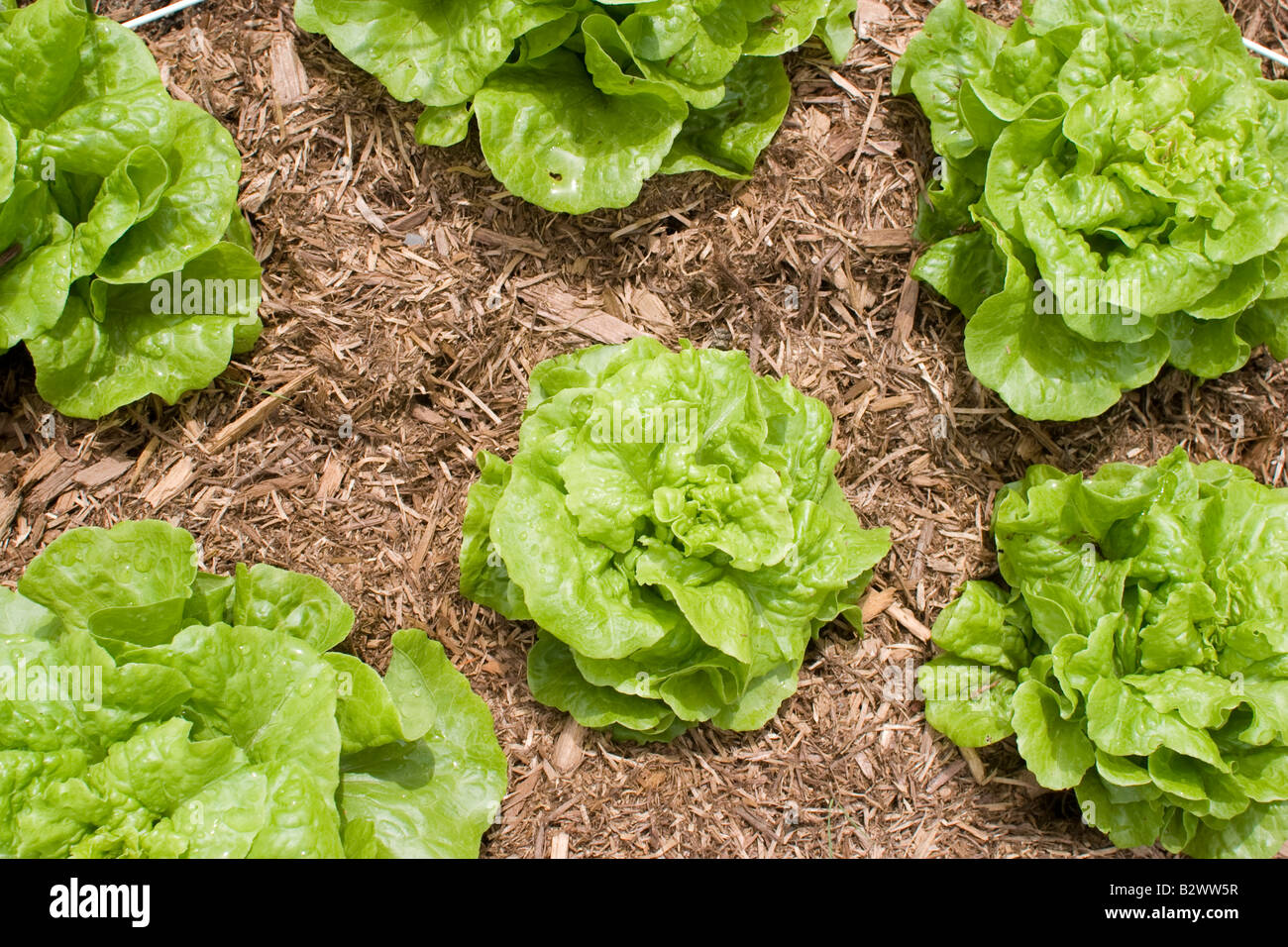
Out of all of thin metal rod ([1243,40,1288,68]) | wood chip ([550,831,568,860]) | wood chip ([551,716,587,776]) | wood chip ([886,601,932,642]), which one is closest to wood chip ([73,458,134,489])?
wood chip ([551,716,587,776])

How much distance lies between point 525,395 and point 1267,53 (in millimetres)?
3219

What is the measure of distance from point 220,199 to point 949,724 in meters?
3.22

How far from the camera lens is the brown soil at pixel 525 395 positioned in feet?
13.0

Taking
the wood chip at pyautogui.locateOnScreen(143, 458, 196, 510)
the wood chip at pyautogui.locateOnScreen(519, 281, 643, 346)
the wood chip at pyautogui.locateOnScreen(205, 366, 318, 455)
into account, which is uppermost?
the wood chip at pyautogui.locateOnScreen(519, 281, 643, 346)

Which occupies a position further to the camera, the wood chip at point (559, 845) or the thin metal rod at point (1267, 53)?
the thin metal rod at point (1267, 53)

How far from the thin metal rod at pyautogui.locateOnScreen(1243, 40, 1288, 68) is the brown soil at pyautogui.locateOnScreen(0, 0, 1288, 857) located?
1034 millimetres

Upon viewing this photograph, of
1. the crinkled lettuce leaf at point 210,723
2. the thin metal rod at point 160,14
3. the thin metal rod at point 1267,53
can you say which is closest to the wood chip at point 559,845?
the crinkled lettuce leaf at point 210,723

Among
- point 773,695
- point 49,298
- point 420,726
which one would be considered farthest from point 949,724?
point 49,298

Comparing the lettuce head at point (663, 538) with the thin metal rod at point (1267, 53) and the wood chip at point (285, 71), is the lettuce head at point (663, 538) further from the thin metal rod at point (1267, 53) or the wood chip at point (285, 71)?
the thin metal rod at point (1267, 53)

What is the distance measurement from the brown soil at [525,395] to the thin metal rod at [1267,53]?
103 cm

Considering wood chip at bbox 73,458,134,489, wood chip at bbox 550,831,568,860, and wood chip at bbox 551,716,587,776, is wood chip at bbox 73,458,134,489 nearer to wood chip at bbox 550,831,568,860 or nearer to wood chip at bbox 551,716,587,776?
wood chip at bbox 551,716,587,776

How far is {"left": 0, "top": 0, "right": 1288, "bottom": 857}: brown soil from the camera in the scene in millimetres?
3961

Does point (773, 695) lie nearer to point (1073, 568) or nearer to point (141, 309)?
point (1073, 568)

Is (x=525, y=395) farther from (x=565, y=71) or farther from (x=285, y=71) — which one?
(x=285, y=71)
